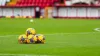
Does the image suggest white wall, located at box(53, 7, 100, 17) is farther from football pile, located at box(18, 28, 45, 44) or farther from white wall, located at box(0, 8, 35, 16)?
football pile, located at box(18, 28, 45, 44)

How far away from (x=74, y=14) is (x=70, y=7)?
1181 mm

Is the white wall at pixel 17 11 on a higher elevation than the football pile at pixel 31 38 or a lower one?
lower

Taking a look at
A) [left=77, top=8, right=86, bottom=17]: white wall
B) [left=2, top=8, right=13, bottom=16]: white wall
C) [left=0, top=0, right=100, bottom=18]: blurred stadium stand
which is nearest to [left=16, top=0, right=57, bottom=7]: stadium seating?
[left=0, top=0, right=100, bottom=18]: blurred stadium stand

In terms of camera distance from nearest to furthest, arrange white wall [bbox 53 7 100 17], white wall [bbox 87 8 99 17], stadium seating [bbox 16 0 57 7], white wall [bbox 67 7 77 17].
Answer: white wall [bbox 87 8 99 17] < white wall [bbox 53 7 100 17] < white wall [bbox 67 7 77 17] < stadium seating [bbox 16 0 57 7]

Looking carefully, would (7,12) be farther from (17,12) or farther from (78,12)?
(78,12)

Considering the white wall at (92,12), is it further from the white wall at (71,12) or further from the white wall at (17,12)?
the white wall at (17,12)

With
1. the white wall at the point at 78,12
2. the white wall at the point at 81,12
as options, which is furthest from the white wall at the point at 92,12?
the white wall at the point at 81,12

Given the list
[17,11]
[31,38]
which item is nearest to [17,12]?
[17,11]

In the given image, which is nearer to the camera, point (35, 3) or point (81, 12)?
point (81, 12)

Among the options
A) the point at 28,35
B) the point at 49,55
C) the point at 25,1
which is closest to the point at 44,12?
the point at 25,1

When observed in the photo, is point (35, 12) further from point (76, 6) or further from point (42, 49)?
point (42, 49)

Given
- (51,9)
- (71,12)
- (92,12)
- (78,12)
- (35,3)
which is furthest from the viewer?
(35,3)

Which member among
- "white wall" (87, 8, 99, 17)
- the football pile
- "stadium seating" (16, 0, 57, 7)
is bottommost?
"white wall" (87, 8, 99, 17)

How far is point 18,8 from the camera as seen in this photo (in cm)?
5122
